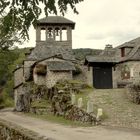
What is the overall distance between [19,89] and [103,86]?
44.8 feet

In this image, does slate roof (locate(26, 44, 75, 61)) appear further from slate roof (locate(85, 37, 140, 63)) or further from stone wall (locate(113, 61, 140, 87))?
stone wall (locate(113, 61, 140, 87))

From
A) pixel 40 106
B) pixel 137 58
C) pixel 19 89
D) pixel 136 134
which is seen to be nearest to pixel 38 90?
pixel 40 106

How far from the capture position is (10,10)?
8.38 meters

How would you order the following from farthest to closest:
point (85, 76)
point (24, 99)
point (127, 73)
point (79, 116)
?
point (127, 73) → point (24, 99) → point (85, 76) → point (79, 116)

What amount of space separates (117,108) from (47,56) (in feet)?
88.5

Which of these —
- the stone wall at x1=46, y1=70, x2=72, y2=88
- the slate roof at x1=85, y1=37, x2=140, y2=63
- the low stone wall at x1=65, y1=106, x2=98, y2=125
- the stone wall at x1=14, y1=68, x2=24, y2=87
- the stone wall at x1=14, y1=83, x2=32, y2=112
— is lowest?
the low stone wall at x1=65, y1=106, x2=98, y2=125

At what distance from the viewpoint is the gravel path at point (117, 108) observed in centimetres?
2459

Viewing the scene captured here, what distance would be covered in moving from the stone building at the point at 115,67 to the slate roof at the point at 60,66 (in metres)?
2.19

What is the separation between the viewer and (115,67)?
49625mm

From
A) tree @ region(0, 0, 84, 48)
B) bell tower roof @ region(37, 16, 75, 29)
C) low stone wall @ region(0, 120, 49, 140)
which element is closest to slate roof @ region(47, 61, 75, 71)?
bell tower roof @ region(37, 16, 75, 29)

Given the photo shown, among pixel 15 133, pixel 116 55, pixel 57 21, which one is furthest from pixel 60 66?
pixel 15 133

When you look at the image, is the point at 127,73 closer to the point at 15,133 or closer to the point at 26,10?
the point at 15,133

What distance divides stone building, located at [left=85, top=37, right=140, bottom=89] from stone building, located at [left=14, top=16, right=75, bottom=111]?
280cm

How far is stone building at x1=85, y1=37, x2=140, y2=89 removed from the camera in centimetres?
4806
